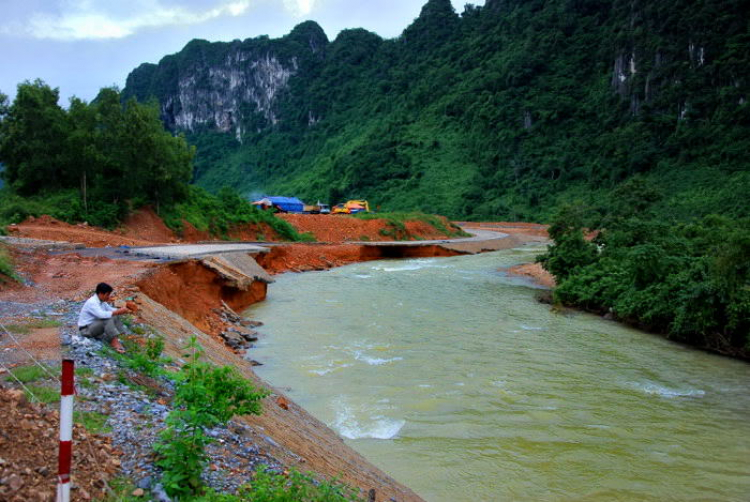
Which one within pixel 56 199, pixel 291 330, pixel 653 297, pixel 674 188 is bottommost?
pixel 291 330

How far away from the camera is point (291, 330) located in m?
14.6

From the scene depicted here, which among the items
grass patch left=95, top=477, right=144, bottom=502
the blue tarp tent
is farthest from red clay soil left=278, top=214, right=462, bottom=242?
grass patch left=95, top=477, right=144, bottom=502

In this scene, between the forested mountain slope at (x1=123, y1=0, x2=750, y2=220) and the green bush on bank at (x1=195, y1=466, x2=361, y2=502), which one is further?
the forested mountain slope at (x1=123, y1=0, x2=750, y2=220)

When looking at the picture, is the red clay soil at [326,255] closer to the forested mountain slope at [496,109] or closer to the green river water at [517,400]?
the green river water at [517,400]

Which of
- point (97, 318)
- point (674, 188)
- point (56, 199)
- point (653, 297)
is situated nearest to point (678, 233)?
point (653, 297)

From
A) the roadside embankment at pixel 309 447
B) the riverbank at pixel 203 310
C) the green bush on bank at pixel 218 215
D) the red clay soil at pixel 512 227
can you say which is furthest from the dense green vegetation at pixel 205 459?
the red clay soil at pixel 512 227

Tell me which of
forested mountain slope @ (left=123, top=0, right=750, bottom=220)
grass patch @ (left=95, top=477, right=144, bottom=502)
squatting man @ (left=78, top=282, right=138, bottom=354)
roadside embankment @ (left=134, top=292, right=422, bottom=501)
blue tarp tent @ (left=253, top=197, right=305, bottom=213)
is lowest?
roadside embankment @ (left=134, top=292, right=422, bottom=501)

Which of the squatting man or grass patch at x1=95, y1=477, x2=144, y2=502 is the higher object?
the squatting man

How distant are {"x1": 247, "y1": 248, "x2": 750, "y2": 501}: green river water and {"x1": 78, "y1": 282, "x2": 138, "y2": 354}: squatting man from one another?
11.4 feet

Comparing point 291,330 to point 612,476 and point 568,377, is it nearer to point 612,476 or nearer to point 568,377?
point 568,377

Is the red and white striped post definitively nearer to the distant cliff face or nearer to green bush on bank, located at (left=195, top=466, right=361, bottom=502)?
green bush on bank, located at (left=195, top=466, right=361, bottom=502)

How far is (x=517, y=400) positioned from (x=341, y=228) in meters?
33.2

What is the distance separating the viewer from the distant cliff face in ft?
472

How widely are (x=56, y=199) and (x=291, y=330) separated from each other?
18557 millimetres
